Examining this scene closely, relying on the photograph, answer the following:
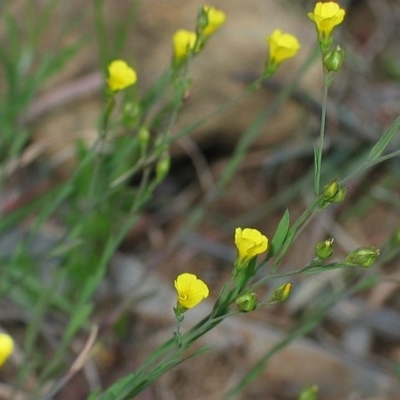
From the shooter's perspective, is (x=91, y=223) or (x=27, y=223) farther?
(x=27, y=223)

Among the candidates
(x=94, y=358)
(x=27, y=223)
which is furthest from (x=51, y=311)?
(x=27, y=223)

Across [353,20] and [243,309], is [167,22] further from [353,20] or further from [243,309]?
[243,309]

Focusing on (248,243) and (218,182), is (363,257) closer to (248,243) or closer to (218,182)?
(248,243)

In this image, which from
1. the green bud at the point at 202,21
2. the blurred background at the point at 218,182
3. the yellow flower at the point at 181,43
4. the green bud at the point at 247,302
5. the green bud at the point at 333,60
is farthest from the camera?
the blurred background at the point at 218,182

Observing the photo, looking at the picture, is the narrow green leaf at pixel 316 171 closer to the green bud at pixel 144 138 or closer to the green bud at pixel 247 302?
the green bud at pixel 247 302

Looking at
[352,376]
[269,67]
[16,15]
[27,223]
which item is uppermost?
[269,67]

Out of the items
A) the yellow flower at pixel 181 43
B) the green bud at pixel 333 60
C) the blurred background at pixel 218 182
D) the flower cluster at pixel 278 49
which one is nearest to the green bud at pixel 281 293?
the green bud at pixel 333 60
